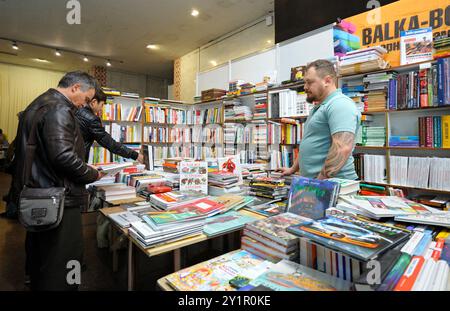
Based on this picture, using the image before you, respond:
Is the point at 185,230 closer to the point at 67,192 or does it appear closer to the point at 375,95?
the point at 67,192

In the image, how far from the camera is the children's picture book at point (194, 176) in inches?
68.8

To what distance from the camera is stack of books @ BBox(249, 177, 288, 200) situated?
1.69 meters

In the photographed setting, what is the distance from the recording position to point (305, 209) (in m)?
1.23

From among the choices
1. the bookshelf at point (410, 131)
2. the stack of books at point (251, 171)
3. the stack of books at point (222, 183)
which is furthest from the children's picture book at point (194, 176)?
the bookshelf at point (410, 131)

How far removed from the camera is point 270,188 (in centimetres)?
171

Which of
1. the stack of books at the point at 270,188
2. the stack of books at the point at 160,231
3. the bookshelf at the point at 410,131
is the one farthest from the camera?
the bookshelf at the point at 410,131

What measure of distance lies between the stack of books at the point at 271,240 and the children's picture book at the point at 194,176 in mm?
756

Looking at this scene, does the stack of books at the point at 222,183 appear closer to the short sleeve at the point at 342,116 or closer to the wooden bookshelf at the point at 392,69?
the short sleeve at the point at 342,116

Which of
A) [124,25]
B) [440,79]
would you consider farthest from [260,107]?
[124,25]

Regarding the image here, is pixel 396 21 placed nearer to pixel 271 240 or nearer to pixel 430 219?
pixel 430 219

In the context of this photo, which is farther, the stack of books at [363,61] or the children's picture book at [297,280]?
the stack of books at [363,61]

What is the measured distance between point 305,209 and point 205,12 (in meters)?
4.50
